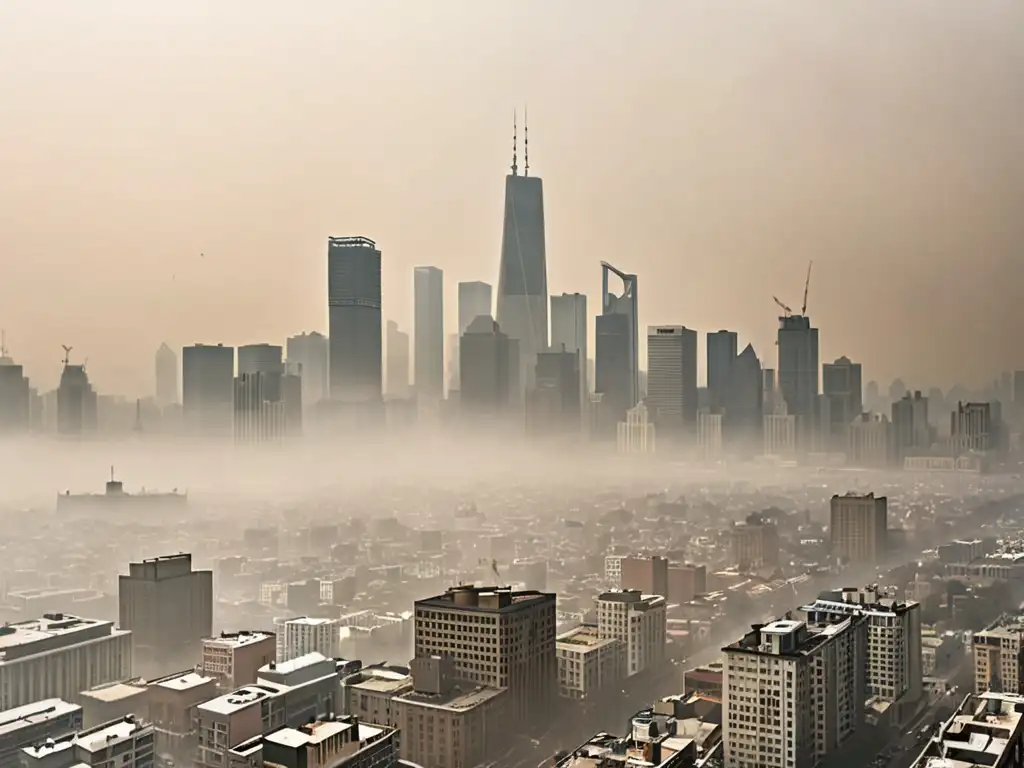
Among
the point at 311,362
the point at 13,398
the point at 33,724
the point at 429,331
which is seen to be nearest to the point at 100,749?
the point at 33,724

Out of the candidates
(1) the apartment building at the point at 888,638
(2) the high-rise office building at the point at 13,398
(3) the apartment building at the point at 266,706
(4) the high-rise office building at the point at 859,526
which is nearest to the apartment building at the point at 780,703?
(1) the apartment building at the point at 888,638

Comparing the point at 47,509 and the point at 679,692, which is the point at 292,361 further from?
the point at 679,692

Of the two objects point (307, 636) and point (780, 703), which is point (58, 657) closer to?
point (307, 636)

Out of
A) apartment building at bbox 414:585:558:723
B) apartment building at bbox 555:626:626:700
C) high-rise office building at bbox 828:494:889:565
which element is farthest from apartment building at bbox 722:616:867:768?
high-rise office building at bbox 828:494:889:565

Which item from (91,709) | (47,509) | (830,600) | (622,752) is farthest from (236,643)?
(830,600)

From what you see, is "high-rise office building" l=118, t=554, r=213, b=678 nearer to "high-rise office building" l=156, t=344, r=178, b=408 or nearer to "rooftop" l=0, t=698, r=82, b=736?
"rooftop" l=0, t=698, r=82, b=736

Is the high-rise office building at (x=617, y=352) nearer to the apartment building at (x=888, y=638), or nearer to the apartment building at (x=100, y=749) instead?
the apartment building at (x=888, y=638)
